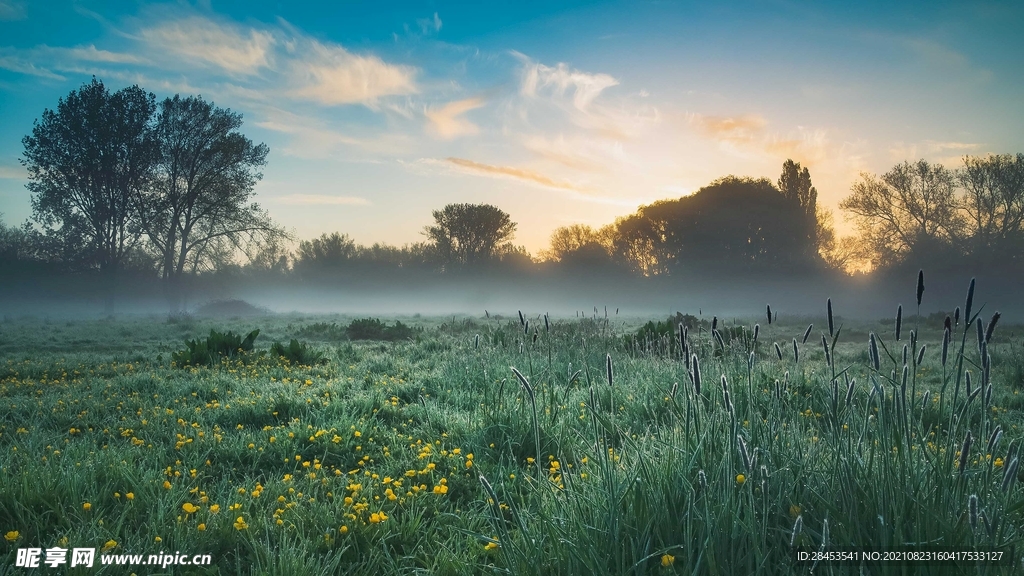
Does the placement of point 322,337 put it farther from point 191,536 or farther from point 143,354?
point 191,536

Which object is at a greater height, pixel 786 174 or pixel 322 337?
pixel 786 174

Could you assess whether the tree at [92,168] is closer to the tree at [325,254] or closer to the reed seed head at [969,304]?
the tree at [325,254]

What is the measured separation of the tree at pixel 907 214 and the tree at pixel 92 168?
144 feet

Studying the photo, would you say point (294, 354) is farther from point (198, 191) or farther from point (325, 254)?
point (325, 254)

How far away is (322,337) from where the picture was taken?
1839 cm

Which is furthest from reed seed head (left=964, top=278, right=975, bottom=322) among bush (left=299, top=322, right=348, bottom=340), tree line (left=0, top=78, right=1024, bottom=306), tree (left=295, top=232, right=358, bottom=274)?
tree (left=295, top=232, right=358, bottom=274)

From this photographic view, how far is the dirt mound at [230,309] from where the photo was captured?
3944cm

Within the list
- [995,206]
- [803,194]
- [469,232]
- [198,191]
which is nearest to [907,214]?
[995,206]

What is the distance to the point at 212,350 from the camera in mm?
10633

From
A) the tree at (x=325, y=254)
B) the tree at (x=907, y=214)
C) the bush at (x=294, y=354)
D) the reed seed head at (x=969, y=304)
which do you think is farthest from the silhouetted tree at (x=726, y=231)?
the reed seed head at (x=969, y=304)

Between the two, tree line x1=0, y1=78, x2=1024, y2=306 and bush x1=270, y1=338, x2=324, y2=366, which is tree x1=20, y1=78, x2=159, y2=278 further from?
bush x1=270, y1=338, x2=324, y2=366

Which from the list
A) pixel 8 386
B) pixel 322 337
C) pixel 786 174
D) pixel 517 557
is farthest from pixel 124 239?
pixel 786 174

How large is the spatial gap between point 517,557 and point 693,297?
47.3 metres

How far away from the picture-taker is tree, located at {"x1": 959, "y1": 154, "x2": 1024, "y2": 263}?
23.5 m
